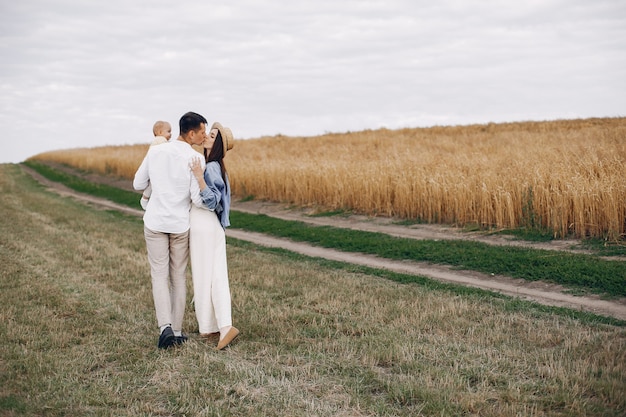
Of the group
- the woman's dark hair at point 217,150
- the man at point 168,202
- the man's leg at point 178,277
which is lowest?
the man's leg at point 178,277

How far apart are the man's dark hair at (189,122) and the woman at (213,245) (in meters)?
0.22

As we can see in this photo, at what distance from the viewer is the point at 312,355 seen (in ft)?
19.1

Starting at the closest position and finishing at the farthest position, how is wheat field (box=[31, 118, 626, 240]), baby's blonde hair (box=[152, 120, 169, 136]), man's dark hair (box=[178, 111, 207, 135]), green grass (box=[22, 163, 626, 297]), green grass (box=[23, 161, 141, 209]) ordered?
man's dark hair (box=[178, 111, 207, 135])
baby's blonde hair (box=[152, 120, 169, 136])
green grass (box=[22, 163, 626, 297])
wheat field (box=[31, 118, 626, 240])
green grass (box=[23, 161, 141, 209])

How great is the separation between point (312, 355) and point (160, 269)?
73.1 inches

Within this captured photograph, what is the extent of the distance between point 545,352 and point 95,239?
11.3 m

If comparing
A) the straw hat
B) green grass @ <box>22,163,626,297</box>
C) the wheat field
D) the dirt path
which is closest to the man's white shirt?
the straw hat

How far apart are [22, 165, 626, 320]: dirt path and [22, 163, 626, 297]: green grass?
0.88ft

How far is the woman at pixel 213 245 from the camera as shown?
627cm

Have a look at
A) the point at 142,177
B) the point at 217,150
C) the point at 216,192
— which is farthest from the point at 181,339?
the point at 217,150

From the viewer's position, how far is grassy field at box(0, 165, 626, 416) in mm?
4680

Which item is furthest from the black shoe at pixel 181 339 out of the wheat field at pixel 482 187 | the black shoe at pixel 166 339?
the wheat field at pixel 482 187

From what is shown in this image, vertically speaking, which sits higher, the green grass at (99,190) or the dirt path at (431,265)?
the green grass at (99,190)

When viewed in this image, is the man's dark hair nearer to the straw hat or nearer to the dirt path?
the straw hat

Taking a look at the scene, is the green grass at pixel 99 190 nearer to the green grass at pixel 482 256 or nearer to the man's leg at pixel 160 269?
the green grass at pixel 482 256
